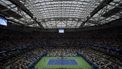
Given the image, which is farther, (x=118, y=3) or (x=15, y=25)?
(x=15, y=25)

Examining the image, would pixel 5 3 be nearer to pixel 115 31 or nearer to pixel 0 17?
pixel 0 17

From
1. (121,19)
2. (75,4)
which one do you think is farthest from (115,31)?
(75,4)

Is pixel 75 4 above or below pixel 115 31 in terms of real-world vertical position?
above

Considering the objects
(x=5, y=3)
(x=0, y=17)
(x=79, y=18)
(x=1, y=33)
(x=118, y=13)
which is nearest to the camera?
(x=5, y=3)

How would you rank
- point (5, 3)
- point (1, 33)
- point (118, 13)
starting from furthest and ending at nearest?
point (1, 33), point (118, 13), point (5, 3)

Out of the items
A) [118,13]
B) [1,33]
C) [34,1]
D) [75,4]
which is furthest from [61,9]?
[1,33]

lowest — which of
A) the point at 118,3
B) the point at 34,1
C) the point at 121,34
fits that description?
the point at 121,34

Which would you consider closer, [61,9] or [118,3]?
[118,3]

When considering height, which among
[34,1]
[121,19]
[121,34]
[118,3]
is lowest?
[121,34]

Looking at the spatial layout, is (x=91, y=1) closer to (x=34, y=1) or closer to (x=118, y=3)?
(x=118, y=3)
